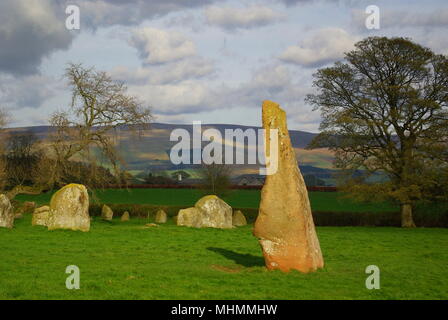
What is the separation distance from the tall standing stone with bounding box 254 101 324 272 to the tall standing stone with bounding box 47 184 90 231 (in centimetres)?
1356

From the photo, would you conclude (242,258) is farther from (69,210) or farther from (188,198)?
(188,198)

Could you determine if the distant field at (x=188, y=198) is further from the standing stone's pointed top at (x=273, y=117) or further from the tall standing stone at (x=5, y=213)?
the standing stone's pointed top at (x=273, y=117)

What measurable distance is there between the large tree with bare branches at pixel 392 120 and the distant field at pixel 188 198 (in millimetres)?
12333

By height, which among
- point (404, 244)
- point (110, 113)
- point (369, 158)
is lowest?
point (404, 244)

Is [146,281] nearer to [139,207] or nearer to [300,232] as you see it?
[300,232]

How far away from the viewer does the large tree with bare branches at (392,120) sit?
37.9 metres

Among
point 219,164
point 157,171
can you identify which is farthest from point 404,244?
point 157,171

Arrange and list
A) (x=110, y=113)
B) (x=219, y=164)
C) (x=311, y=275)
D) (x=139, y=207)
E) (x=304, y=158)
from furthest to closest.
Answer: (x=304, y=158) < (x=219, y=164) < (x=139, y=207) < (x=110, y=113) < (x=311, y=275)

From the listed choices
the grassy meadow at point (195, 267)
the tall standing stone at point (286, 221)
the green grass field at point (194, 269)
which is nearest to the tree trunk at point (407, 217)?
the grassy meadow at point (195, 267)

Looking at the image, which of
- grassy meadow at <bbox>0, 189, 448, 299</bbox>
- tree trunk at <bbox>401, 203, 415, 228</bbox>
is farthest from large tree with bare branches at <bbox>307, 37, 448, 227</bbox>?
grassy meadow at <bbox>0, 189, 448, 299</bbox>

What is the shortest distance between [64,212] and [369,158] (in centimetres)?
2322

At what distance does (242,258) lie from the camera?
1808 cm

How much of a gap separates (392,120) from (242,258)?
980 inches

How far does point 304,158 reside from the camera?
306 ft
